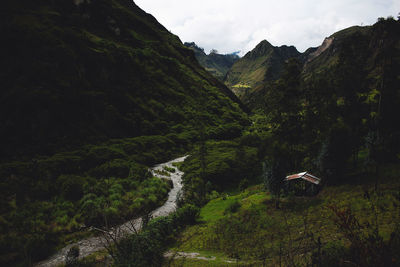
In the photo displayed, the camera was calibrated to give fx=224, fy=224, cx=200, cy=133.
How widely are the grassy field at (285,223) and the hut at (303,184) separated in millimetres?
985

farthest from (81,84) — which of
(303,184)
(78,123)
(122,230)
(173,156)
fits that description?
(122,230)

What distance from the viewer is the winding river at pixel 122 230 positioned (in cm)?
1147

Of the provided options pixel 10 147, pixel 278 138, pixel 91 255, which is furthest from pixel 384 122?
pixel 10 147

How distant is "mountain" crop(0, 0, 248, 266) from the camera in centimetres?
3244

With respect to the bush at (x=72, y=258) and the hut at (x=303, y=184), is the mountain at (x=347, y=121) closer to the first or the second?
the hut at (x=303, y=184)

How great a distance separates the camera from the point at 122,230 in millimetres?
8383

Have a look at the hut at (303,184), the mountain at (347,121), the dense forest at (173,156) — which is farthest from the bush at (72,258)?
the mountain at (347,121)

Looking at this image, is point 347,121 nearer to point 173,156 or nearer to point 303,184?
→ point 303,184

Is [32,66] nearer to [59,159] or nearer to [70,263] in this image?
[59,159]

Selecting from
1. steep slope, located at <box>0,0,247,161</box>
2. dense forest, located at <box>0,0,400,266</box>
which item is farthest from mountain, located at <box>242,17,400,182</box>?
steep slope, located at <box>0,0,247,161</box>

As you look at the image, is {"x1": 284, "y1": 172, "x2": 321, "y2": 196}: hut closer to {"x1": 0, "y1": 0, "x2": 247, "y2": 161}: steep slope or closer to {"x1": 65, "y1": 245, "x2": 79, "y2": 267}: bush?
{"x1": 65, "y1": 245, "x2": 79, "y2": 267}: bush

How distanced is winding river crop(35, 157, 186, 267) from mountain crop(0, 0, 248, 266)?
1.29m

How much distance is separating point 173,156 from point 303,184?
156 feet

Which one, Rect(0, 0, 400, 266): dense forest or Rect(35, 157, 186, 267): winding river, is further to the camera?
Rect(0, 0, 400, 266): dense forest
